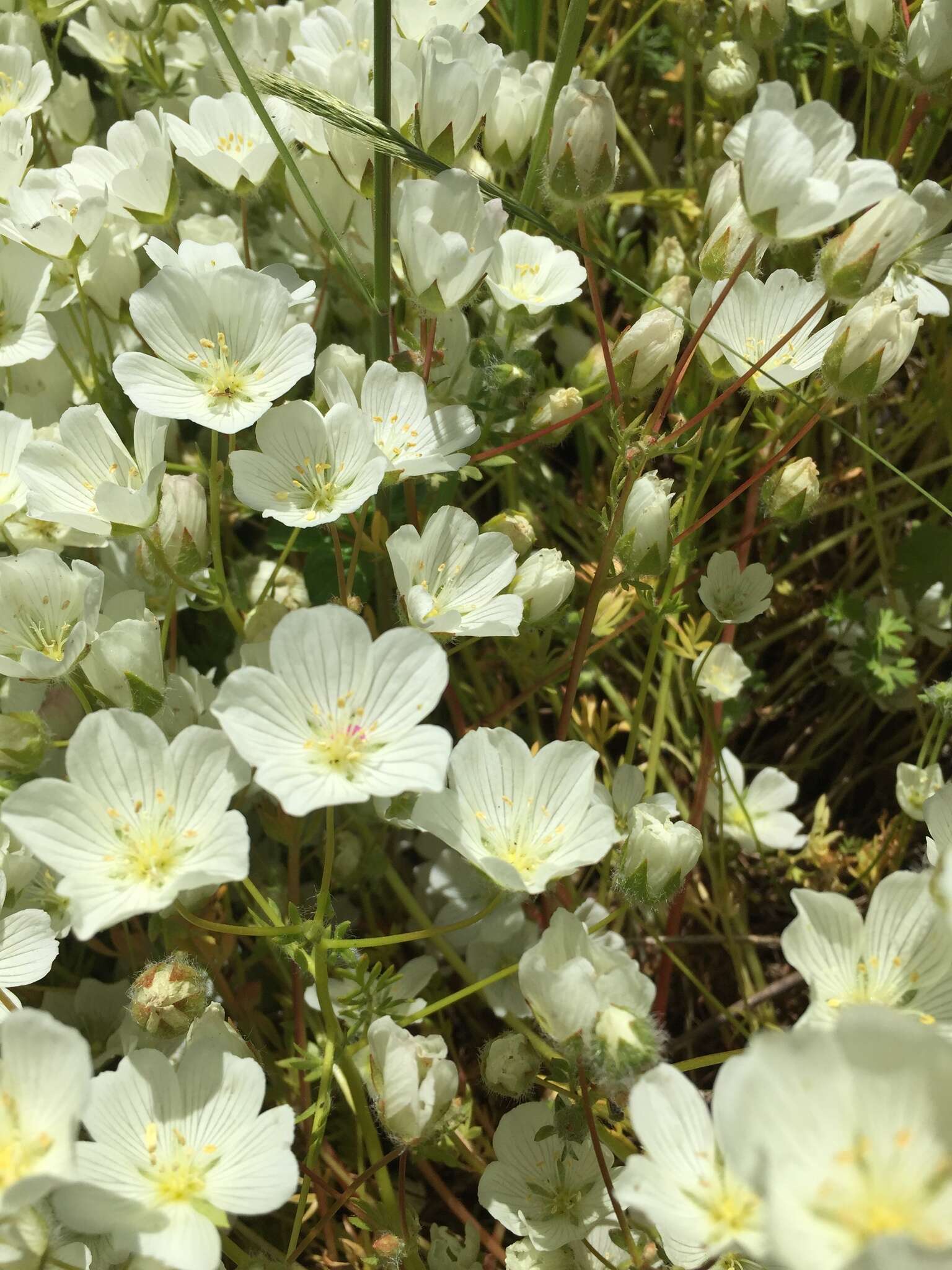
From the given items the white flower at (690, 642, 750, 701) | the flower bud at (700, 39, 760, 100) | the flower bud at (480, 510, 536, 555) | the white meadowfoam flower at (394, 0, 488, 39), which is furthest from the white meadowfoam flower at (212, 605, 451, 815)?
the flower bud at (700, 39, 760, 100)

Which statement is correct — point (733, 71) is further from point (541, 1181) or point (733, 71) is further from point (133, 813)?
point (541, 1181)

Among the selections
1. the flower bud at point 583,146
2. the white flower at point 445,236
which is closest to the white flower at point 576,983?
the white flower at point 445,236

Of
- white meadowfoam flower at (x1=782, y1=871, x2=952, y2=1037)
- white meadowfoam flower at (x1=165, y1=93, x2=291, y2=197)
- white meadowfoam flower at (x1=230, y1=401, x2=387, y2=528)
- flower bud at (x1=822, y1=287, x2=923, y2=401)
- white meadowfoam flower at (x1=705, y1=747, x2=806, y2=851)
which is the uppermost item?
flower bud at (x1=822, y1=287, x2=923, y2=401)

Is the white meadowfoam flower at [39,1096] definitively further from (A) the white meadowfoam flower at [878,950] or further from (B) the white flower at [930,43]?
(B) the white flower at [930,43]

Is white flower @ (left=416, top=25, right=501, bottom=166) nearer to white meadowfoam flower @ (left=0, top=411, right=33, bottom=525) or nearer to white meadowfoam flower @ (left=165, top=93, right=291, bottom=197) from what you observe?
white meadowfoam flower @ (left=165, top=93, right=291, bottom=197)

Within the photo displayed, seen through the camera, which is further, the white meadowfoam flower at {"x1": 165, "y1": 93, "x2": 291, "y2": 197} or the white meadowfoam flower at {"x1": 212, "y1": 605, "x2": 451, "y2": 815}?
the white meadowfoam flower at {"x1": 165, "y1": 93, "x2": 291, "y2": 197}

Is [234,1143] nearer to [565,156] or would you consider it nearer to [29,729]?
[29,729]

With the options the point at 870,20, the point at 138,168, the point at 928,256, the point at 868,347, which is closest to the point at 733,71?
the point at 870,20
